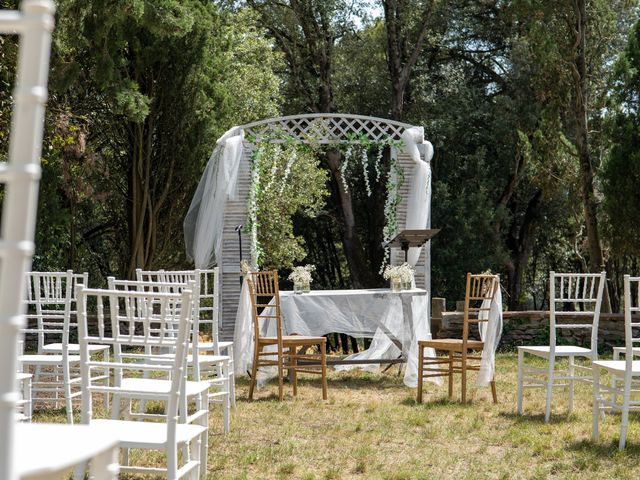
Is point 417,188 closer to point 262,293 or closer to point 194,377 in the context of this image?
point 262,293

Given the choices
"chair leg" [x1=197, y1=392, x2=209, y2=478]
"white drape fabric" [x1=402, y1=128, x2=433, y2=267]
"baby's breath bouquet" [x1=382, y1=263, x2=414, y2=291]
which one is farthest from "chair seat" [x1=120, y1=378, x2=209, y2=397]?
"white drape fabric" [x1=402, y1=128, x2=433, y2=267]

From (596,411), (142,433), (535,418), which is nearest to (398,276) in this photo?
(535,418)

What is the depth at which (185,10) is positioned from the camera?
9.38 meters

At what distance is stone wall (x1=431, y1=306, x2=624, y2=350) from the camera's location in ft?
36.7

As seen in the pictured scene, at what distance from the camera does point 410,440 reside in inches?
219

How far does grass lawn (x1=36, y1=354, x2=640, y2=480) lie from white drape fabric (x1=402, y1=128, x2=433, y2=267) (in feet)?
9.88

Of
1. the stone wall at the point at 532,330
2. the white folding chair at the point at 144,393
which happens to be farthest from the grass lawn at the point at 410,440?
the stone wall at the point at 532,330

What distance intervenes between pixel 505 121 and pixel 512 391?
8.36 m

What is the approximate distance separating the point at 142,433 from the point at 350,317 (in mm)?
5266

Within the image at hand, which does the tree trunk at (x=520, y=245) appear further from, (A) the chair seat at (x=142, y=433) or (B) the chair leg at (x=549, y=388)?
(A) the chair seat at (x=142, y=433)

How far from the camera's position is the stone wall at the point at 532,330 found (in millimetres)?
11172

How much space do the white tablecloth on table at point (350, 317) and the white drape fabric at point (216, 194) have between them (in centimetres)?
184

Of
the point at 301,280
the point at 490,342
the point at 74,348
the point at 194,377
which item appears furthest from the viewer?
the point at 301,280

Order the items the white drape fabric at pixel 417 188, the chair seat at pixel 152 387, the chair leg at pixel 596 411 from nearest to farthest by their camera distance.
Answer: the chair seat at pixel 152 387, the chair leg at pixel 596 411, the white drape fabric at pixel 417 188
